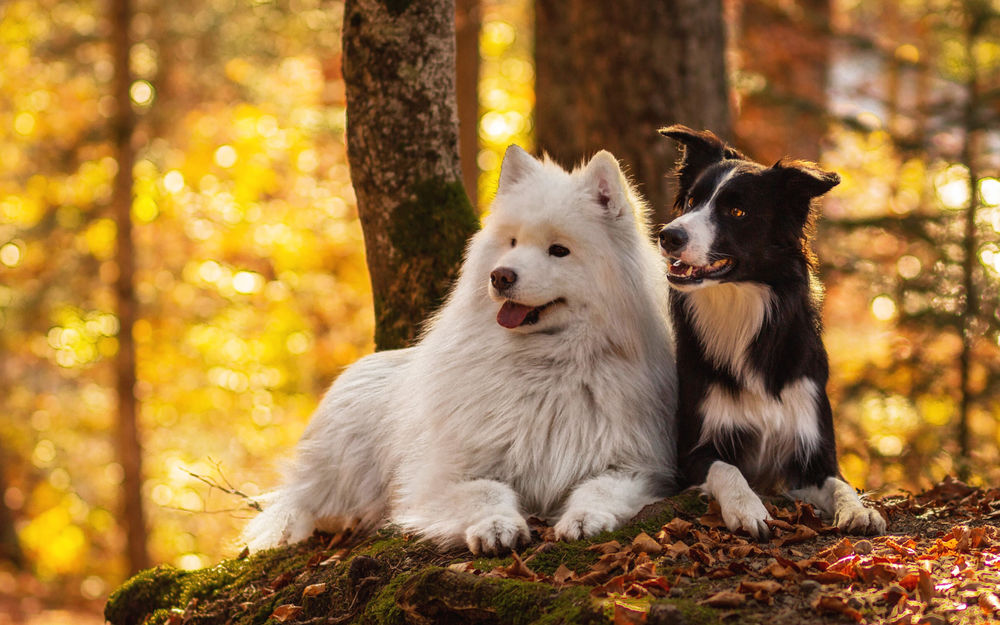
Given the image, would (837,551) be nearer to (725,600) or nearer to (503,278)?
(725,600)

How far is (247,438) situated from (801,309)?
12.7m

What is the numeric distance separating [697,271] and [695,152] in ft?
2.64

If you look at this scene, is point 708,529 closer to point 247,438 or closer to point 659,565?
point 659,565

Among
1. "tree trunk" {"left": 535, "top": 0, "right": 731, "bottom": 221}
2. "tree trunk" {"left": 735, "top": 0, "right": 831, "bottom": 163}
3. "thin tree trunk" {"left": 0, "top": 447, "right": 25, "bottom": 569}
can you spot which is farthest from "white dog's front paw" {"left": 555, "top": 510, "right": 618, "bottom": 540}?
"thin tree trunk" {"left": 0, "top": 447, "right": 25, "bottom": 569}

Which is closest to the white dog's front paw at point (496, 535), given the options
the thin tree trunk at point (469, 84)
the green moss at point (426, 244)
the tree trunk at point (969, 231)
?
the green moss at point (426, 244)

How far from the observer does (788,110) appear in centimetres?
1030

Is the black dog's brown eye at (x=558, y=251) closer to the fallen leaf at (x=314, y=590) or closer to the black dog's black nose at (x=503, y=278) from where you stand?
the black dog's black nose at (x=503, y=278)

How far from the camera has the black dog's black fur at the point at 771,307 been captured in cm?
368

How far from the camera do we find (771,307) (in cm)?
375

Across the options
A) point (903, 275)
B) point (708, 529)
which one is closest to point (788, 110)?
point (903, 275)

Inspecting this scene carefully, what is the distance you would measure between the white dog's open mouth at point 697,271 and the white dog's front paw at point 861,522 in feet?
3.63

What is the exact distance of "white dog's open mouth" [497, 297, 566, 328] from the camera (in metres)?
4.05

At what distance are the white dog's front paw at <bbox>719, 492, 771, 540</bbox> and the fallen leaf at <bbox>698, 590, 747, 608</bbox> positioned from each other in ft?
2.02

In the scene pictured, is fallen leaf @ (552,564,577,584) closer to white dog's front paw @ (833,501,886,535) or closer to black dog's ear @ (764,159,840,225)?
white dog's front paw @ (833,501,886,535)
